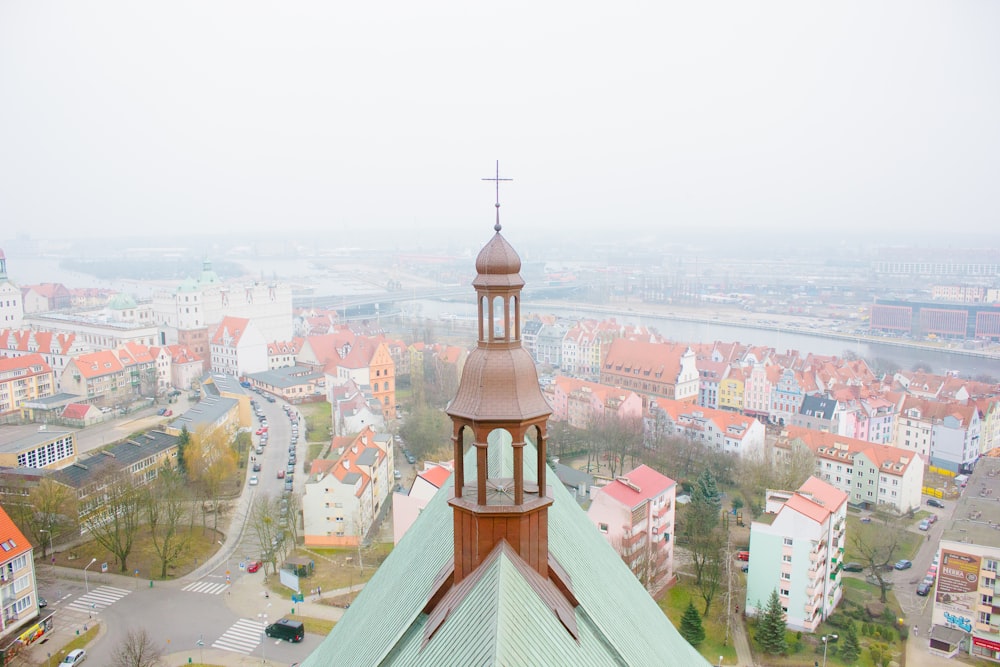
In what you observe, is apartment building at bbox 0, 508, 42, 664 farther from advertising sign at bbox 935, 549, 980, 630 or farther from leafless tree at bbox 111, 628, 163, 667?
advertising sign at bbox 935, 549, 980, 630

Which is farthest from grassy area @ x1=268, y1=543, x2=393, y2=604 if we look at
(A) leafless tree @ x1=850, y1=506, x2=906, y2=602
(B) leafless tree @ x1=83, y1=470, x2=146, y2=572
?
(A) leafless tree @ x1=850, y1=506, x2=906, y2=602

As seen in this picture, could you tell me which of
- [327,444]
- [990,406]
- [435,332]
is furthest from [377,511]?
[435,332]

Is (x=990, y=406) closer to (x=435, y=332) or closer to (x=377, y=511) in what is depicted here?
(x=377, y=511)

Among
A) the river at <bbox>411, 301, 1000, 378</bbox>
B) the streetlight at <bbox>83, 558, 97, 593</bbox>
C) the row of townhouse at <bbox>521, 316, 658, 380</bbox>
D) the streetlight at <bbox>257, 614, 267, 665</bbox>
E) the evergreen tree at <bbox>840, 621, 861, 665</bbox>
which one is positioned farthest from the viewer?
the river at <bbox>411, 301, 1000, 378</bbox>

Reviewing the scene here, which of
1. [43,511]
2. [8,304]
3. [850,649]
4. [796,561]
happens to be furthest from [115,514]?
[8,304]

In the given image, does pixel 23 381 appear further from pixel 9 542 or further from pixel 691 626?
pixel 691 626

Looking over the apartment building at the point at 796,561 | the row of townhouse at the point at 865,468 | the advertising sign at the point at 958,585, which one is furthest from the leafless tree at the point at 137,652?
the row of townhouse at the point at 865,468
